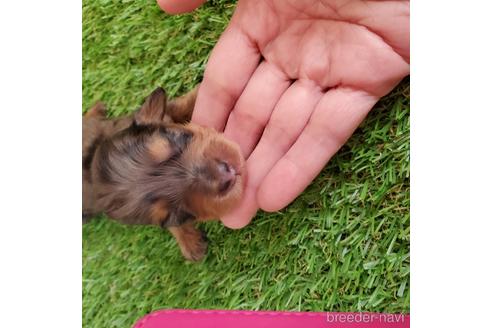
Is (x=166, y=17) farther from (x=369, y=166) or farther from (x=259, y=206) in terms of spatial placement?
(x=369, y=166)

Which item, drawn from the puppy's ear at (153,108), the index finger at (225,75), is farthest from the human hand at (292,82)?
the puppy's ear at (153,108)

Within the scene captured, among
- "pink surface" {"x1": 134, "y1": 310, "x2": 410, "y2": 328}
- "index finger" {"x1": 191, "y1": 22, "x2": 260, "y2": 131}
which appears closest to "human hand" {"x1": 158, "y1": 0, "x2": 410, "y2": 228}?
"index finger" {"x1": 191, "y1": 22, "x2": 260, "y2": 131}

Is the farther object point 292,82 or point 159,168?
point 159,168

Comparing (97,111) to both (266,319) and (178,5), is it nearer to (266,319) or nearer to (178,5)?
(178,5)

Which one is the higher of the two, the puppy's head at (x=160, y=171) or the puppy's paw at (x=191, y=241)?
the puppy's head at (x=160, y=171)

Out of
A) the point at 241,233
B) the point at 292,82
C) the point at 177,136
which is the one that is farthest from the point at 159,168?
the point at 292,82

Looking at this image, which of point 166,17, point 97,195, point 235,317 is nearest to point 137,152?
point 97,195

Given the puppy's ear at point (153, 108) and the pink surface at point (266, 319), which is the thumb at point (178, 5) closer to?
the puppy's ear at point (153, 108)
